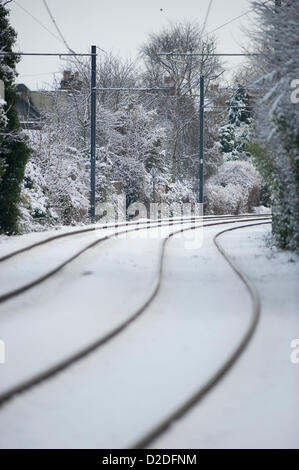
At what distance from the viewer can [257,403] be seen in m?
4.63

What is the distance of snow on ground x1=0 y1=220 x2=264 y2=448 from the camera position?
13.4 feet

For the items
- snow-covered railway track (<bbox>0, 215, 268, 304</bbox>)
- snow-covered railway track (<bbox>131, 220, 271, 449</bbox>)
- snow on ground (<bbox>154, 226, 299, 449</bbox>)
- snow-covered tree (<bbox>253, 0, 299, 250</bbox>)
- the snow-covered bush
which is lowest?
snow on ground (<bbox>154, 226, 299, 449</bbox>)

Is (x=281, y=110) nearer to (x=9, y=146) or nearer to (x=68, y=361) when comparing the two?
(x=68, y=361)

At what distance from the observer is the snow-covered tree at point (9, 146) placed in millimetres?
16188

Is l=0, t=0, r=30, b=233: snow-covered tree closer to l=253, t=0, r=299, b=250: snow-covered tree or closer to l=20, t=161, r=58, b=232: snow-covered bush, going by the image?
l=20, t=161, r=58, b=232: snow-covered bush

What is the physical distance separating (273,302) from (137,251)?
545 cm

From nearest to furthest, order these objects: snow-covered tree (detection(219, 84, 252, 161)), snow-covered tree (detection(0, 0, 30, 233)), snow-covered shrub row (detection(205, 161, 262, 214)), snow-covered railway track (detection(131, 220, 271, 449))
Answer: snow-covered railway track (detection(131, 220, 271, 449)) → snow-covered tree (detection(0, 0, 30, 233)) → snow-covered shrub row (detection(205, 161, 262, 214)) → snow-covered tree (detection(219, 84, 252, 161))

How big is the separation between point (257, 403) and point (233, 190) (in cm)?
3367

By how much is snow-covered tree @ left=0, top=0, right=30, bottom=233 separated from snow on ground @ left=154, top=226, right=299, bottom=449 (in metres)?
10.1

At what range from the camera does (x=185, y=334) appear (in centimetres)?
653

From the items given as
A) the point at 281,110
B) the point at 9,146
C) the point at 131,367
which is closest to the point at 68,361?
the point at 131,367

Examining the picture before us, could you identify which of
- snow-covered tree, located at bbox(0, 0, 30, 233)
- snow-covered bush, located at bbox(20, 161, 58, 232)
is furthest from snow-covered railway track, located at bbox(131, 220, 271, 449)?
snow-covered bush, located at bbox(20, 161, 58, 232)
